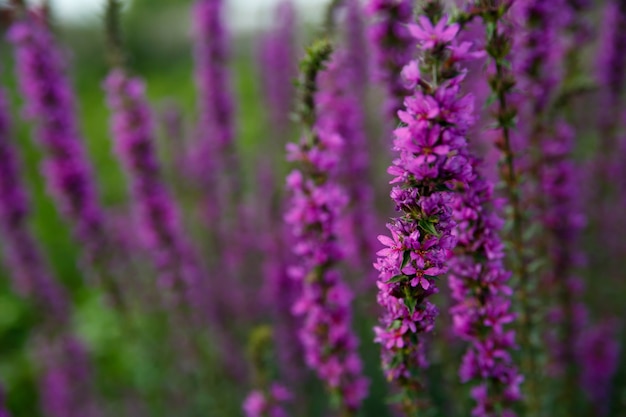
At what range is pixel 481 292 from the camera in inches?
97.3

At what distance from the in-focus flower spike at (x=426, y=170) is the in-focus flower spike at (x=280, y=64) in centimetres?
622

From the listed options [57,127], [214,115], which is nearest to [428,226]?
[57,127]

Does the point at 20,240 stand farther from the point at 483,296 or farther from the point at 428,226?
the point at 428,226

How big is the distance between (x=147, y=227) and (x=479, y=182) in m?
3.44

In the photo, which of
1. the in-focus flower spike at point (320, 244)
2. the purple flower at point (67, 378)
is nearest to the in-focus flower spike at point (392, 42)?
the in-focus flower spike at point (320, 244)

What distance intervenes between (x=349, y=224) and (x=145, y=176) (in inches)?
73.5

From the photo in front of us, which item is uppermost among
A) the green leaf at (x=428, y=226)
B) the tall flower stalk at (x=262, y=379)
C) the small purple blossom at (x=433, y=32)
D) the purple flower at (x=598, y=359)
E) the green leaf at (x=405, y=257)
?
the small purple blossom at (x=433, y=32)

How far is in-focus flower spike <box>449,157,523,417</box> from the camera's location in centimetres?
233

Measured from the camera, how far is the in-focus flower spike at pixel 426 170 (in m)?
1.81

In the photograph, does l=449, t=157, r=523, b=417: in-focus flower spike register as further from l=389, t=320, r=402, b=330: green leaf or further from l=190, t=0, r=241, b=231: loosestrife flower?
l=190, t=0, r=241, b=231: loosestrife flower

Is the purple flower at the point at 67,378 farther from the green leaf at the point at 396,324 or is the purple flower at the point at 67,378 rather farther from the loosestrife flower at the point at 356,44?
the green leaf at the point at 396,324

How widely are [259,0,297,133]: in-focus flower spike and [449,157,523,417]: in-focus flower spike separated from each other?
5.90 m

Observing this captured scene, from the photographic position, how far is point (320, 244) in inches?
112

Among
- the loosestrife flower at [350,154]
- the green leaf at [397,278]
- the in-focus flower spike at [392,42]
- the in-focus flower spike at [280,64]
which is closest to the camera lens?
the green leaf at [397,278]
